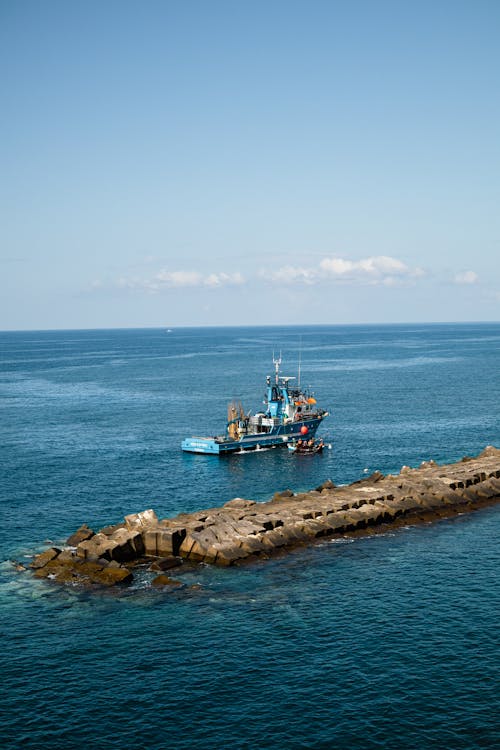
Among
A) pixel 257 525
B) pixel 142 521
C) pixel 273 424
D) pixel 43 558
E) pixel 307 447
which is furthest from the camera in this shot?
pixel 273 424

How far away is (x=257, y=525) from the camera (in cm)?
6369

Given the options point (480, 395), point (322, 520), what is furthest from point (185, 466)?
point (480, 395)

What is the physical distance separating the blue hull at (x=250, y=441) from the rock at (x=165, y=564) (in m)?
46.2

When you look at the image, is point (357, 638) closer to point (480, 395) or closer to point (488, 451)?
point (488, 451)

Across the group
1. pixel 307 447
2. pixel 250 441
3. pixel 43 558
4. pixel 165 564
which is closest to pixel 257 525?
pixel 165 564

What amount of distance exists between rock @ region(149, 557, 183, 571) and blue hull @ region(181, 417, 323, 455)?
4622 cm

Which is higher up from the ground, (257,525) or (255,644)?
(257,525)

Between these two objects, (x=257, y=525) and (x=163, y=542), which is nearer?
(x=163, y=542)

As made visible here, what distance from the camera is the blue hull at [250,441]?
343 ft

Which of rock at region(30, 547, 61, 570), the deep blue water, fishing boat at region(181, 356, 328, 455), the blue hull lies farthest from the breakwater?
fishing boat at region(181, 356, 328, 455)

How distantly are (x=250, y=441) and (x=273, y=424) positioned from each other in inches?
212

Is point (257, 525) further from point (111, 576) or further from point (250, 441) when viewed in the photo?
point (250, 441)

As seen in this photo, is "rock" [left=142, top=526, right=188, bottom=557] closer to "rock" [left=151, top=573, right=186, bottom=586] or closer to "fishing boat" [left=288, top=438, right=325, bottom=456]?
"rock" [left=151, top=573, right=186, bottom=586]

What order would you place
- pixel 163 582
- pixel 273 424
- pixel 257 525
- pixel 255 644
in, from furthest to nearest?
pixel 273 424, pixel 257 525, pixel 163 582, pixel 255 644
